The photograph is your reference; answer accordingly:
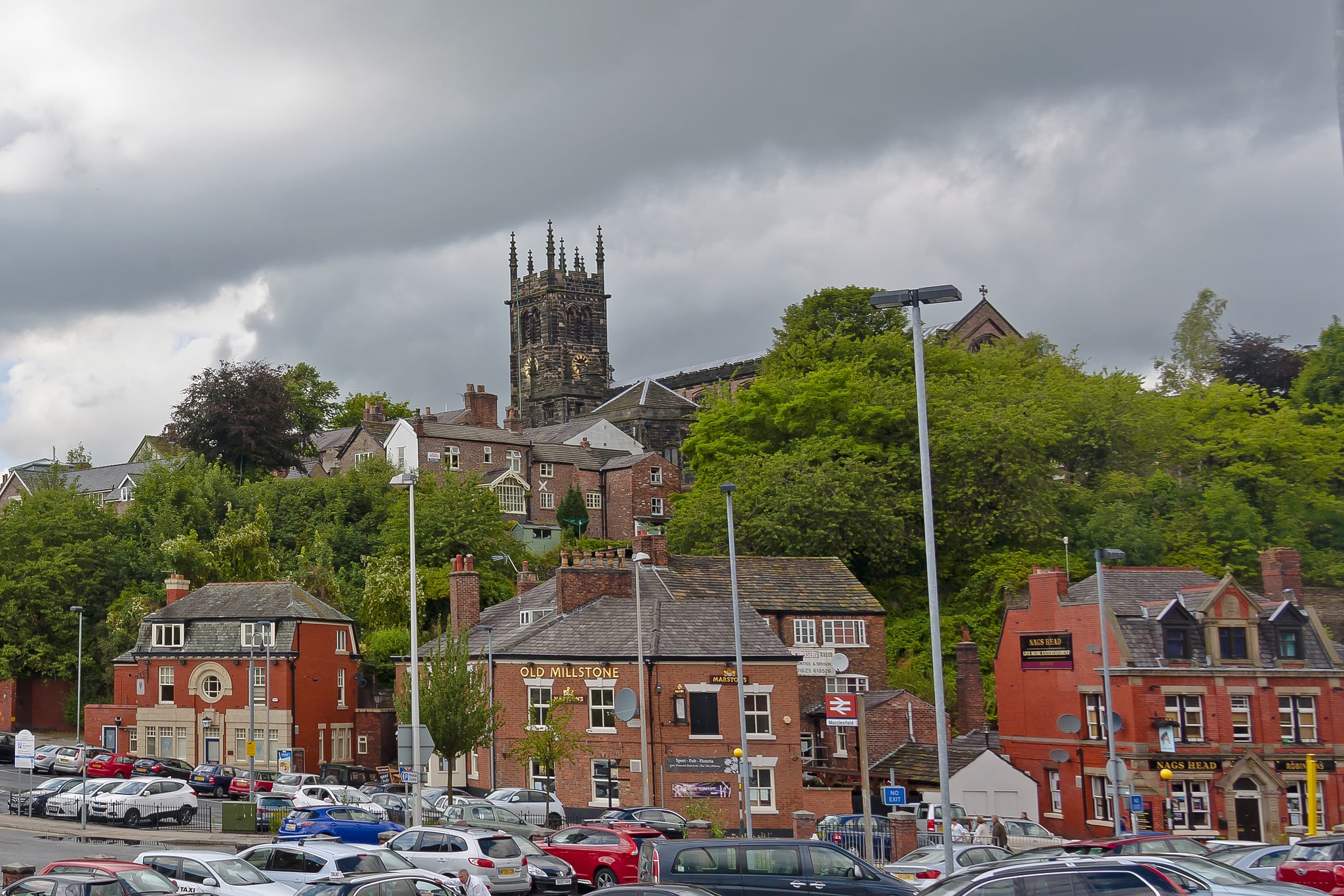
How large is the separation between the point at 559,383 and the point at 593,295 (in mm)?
12356

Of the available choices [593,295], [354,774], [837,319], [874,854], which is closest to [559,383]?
[593,295]

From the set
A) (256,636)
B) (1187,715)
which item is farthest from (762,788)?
(256,636)

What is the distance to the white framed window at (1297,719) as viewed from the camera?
4650 cm

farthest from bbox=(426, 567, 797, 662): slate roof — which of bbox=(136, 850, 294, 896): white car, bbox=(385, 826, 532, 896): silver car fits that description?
bbox=(136, 850, 294, 896): white car

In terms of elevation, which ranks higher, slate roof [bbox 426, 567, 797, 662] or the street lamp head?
the street lamp head

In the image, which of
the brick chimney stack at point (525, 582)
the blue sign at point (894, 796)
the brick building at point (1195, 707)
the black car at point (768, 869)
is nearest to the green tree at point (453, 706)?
the blue sign at point (894, 796)

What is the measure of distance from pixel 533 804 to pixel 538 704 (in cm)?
542

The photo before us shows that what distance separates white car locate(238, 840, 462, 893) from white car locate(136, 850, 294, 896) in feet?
2.70

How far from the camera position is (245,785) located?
53.6m

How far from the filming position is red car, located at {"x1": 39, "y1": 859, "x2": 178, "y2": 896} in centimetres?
2178

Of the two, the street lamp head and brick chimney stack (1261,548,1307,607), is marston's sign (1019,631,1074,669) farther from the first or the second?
the street lamp head

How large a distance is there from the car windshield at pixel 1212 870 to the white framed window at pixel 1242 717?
2728cm

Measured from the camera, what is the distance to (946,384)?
76875 millimetres

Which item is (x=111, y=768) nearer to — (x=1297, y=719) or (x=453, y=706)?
(x=453, y=706)
